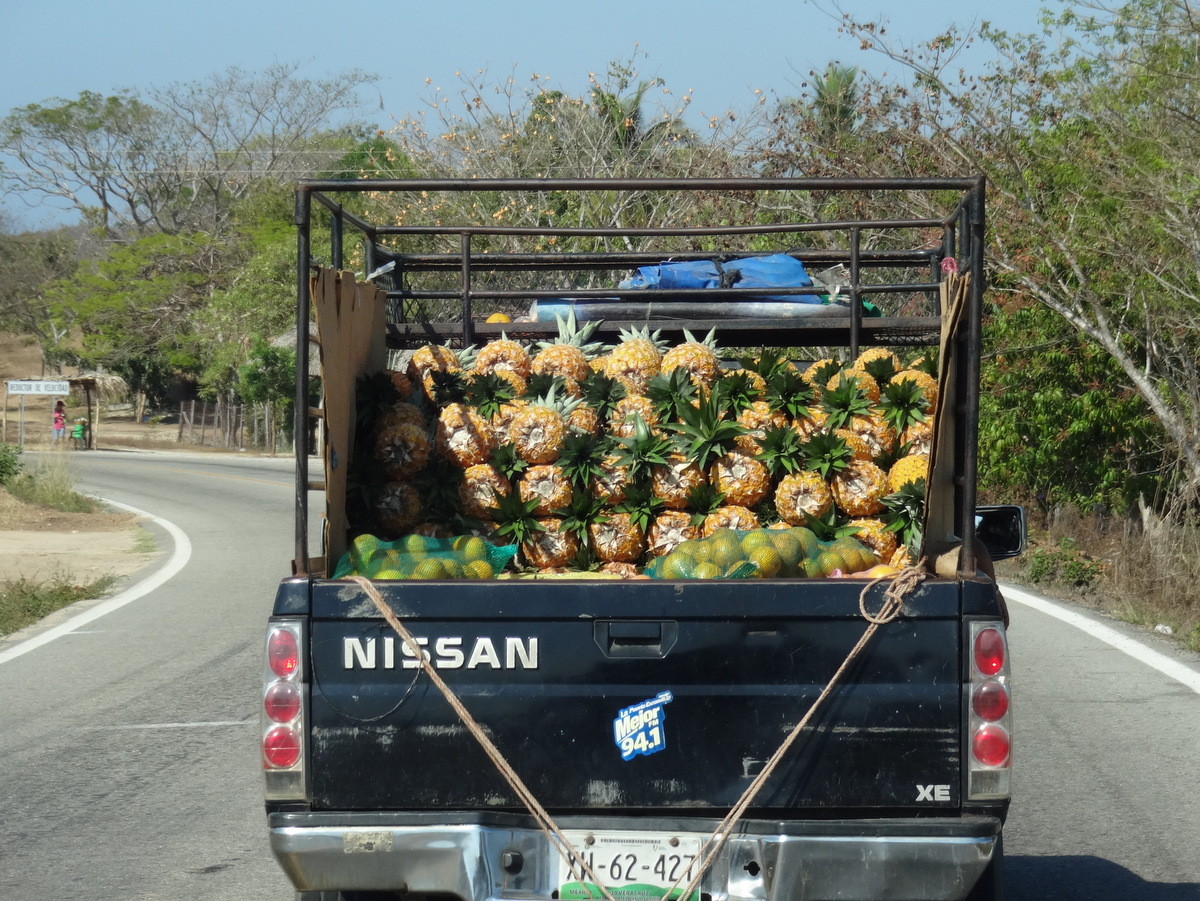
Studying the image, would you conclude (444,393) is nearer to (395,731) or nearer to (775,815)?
(395,731)

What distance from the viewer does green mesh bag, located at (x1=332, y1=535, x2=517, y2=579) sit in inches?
179

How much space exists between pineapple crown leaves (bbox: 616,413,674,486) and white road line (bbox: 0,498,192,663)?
25.1ft

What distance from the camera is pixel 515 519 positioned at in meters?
5.47

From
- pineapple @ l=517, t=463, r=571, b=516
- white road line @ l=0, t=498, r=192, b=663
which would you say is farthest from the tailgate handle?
white road line @ l=0, t=498, r=192, b=663

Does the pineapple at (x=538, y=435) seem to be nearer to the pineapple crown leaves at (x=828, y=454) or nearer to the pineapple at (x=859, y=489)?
the pineapple crown leaves at (x=828, y=454)

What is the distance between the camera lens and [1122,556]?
1412cm

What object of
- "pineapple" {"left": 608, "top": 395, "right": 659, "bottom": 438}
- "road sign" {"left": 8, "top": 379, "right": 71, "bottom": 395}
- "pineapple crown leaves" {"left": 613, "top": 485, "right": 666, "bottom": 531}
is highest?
"road sign" {"left": 8, "top": 379, "right": 71, "bottom": 395}

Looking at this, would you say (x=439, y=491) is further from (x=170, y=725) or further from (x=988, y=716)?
(x=170, y=725)

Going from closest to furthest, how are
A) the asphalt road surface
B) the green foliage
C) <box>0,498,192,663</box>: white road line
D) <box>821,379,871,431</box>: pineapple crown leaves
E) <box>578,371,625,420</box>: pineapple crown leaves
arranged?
<box>821,379,871,431</box>: pineapple crown leaves → the asphalt road surface → <box>578,371,625,420</box>: pineapple crown leaves → <box>0,498,192,663</box>: white road line → the green foliage

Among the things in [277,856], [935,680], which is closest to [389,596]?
[277,856]

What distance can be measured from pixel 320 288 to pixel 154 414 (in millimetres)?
63518

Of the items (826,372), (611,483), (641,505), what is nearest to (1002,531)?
(826,372)

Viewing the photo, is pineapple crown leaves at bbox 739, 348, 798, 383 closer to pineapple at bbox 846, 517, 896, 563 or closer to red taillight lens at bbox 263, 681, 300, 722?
pineapple at bbox 846, 517, 896, 563

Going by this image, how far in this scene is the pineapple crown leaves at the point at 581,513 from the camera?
17.9ft
